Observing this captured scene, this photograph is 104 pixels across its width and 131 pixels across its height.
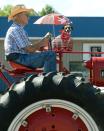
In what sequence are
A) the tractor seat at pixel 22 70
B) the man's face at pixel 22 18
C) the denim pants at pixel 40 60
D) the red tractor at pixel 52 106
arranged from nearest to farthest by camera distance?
the red tractor at pixel 52 106, the denim pants at pixel 40 60, the tractor seat at pixel 22 70, the man's face at pixel 22 18

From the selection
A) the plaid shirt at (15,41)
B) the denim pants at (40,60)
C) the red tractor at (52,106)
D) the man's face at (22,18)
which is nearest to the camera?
the red tractor at (52,106)

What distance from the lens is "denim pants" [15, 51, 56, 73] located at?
5.73 metres

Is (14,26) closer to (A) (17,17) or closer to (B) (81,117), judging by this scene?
(A) (17,17)

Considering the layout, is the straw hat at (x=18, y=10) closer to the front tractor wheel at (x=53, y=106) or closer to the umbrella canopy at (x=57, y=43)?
the umbrella canopy at (x=57, y=43)

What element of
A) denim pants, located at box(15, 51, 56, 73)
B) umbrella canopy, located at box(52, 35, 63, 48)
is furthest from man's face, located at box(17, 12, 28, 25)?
denim pants, located at box(15, 51, 56, 73)

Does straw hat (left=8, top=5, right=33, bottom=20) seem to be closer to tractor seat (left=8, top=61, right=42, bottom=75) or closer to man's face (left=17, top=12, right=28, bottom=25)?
man's face (left=17, top=12, right=28, bottom=25)

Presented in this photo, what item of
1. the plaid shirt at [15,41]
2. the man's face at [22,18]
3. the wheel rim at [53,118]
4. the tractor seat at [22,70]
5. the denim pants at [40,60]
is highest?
the man's face at [22,18]

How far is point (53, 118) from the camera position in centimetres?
462

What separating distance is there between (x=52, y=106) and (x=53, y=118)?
129 mm

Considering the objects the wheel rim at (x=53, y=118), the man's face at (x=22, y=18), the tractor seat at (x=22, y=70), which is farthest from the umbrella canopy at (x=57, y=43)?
the wheel rim at (x=53, y=118)

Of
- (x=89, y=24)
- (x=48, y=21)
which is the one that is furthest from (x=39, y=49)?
(x=89, y=24)

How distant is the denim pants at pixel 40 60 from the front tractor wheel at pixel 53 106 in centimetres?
111

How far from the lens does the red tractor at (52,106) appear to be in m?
4.52

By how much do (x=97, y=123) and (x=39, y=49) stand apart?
1.89 m
